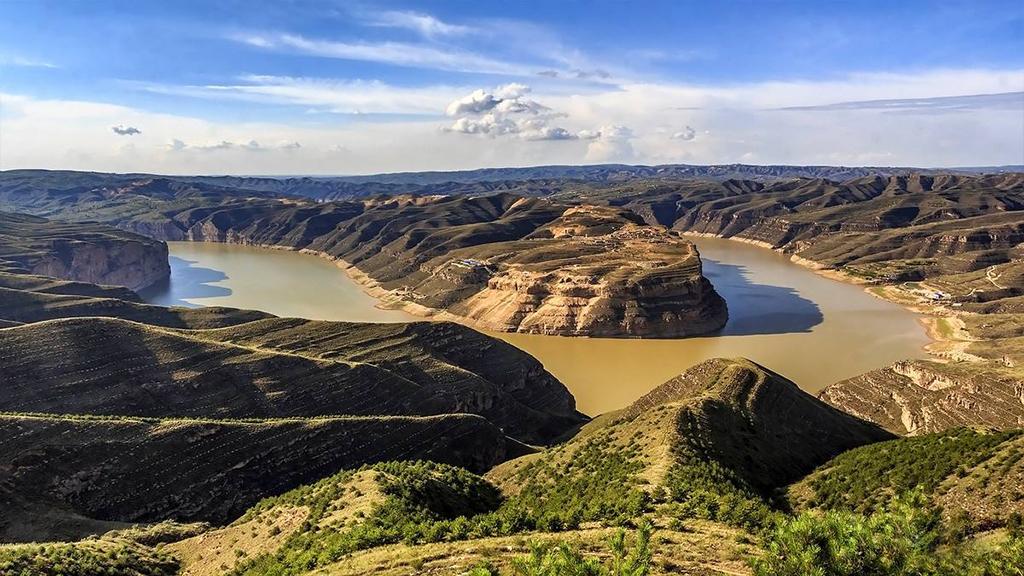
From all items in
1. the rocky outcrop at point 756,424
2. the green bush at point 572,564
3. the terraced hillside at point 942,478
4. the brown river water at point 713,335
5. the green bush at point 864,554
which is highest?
the green bush at point 864,554

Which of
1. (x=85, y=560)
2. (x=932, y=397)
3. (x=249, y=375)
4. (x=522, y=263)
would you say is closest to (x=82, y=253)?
(x=522, y=263)

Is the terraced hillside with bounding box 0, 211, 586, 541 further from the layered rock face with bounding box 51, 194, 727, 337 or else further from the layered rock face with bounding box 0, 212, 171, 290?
the layered rock face with bounding box 0, 212, 171, 290

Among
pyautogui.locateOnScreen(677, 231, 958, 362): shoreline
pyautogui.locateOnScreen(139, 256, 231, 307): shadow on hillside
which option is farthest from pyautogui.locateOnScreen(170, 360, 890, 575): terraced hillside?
pyautogui.locateOnScreen(139, 256, 231, 307): shadow on hillside

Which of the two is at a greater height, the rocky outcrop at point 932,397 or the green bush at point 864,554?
the green bush at point 864,554

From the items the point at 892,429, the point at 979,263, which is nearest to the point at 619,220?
the point at 979,263

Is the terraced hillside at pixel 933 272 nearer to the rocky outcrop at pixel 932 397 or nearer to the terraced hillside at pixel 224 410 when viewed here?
the rocky outcrop at pixel 932 397

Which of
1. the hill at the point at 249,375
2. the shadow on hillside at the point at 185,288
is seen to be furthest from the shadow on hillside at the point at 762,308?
the shadow on hillside at the point at 185,288

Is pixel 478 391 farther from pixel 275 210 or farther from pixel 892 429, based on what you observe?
pixel 275 210
